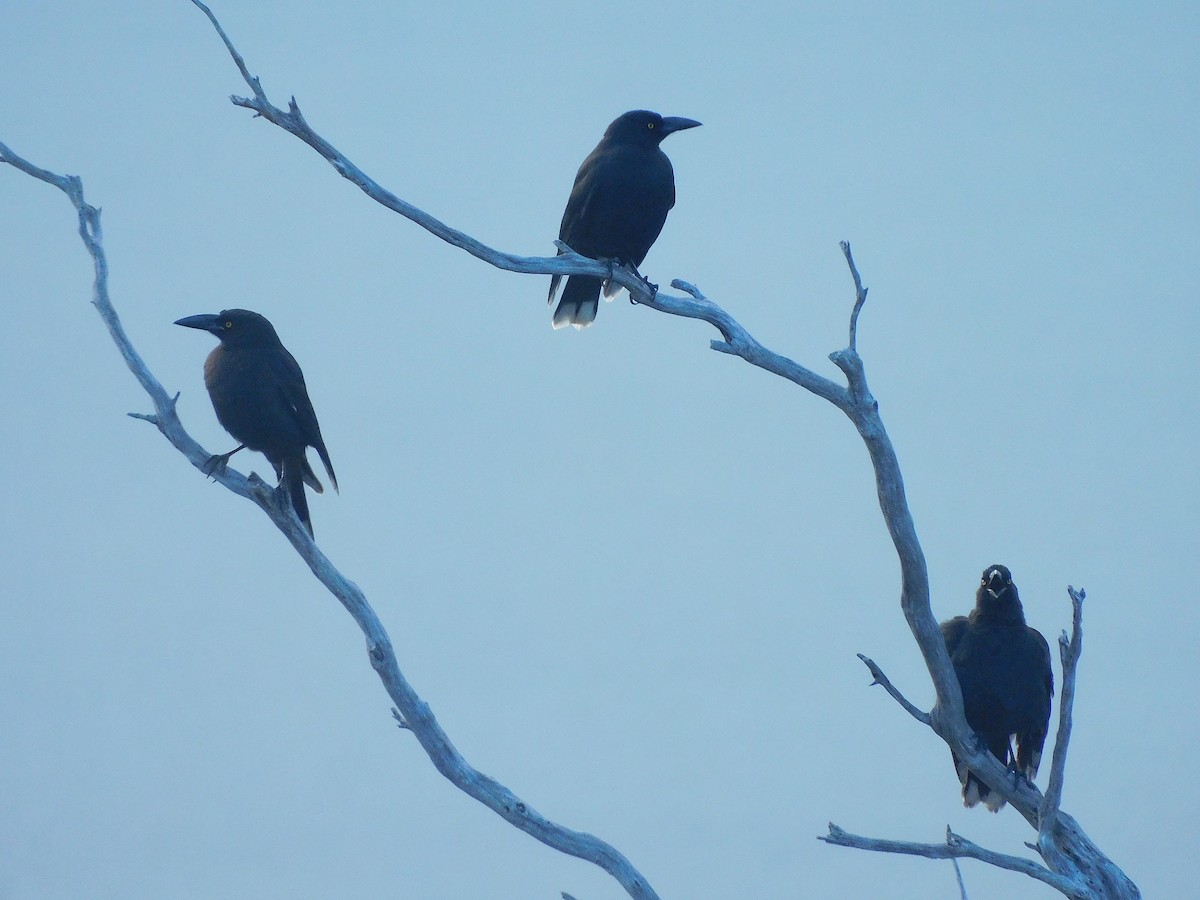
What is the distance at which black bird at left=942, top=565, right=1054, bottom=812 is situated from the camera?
305 inches

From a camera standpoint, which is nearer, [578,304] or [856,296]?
[856,296]

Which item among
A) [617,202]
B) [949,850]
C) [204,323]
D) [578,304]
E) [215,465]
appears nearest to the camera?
[949,850]

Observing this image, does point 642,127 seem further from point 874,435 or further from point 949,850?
point 949,850

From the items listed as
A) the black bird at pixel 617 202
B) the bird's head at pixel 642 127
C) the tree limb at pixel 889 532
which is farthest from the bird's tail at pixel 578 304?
the tree limb at pixel 889 532

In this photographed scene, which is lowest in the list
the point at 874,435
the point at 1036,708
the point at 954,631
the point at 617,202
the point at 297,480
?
the point at 297,480

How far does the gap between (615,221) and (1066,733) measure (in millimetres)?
3679

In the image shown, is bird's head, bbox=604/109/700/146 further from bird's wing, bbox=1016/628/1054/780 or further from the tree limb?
bird's wing, bbox=1016/628/1054/780

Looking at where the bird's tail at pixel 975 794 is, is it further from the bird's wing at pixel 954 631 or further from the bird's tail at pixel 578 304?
the bird's tail at pixel 578 304

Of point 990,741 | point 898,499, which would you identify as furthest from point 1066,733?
point 990,741

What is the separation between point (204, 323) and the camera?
7.71 m

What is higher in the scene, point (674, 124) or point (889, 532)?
point (674, 124)

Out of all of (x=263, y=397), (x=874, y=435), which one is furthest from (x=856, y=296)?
(x=263, y=397)

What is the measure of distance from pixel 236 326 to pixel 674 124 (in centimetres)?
266

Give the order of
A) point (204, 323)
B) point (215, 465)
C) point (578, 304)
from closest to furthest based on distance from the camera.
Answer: point (215, 465), point (204, 323), point (578, 304)
